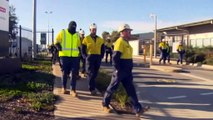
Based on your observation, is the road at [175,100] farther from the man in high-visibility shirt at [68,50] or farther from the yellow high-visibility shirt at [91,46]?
the man in high-visibility shirt at [68,50]

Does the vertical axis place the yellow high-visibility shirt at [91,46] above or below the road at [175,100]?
above

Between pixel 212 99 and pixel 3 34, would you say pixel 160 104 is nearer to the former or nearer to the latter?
pixel 212 99

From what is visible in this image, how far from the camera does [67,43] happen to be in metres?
10.3

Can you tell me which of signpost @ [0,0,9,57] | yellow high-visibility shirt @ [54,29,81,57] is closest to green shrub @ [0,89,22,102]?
yellow high-visibility shirt @ [54,29,81,57]

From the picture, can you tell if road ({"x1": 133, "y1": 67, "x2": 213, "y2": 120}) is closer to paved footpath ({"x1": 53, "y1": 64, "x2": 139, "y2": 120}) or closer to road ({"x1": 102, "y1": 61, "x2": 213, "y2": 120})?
road ({"x1": 102, "y1": 61, "x2": 213, "y2": 120})

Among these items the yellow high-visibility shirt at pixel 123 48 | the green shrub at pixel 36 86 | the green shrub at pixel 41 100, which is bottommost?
the green shrub at pixel 41 100

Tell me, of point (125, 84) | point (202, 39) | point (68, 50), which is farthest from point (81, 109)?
point (202, 39)

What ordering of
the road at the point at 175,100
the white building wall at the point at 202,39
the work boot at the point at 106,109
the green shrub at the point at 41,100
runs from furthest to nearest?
the white building wall at the point at 202,39 < the road at the point at 175,100 < the work boot at the point at 106,109 < the green shrub at the point at 41,100

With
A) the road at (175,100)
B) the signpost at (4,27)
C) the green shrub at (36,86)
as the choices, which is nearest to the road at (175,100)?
the road at (175,100)

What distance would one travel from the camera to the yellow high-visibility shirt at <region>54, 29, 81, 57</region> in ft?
33.3

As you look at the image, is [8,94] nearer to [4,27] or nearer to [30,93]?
[30,93]

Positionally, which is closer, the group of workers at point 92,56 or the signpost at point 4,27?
the group of workers at point 92,56

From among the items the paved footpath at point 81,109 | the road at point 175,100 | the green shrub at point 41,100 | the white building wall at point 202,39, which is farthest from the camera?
the white building wall at point 202,39

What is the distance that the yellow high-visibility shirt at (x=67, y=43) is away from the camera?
10.2 metres
